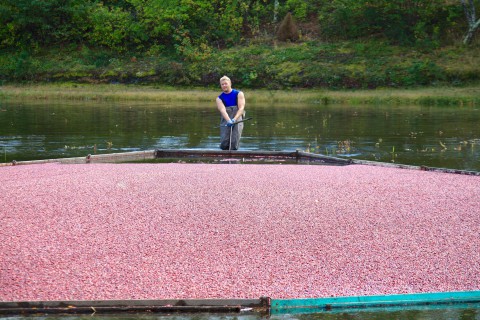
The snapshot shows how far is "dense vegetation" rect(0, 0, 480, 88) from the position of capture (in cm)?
2636

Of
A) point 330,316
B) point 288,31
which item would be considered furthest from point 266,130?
point 288,31

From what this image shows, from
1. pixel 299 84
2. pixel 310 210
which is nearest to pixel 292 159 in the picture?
pixel 310 210

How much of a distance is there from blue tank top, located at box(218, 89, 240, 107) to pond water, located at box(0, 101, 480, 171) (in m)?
1.42

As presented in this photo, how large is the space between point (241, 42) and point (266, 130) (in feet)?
49.8

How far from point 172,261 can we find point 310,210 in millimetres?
2004

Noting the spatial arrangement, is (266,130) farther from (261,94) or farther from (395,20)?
(395,20)

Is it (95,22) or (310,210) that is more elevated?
(95,22)

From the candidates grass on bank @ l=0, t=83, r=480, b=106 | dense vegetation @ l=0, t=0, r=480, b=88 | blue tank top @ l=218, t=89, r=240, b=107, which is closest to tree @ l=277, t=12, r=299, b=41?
dense vegetation @ l=0, t=0, r=480, b=88

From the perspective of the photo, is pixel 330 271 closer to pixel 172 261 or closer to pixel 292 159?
pixel 172 261

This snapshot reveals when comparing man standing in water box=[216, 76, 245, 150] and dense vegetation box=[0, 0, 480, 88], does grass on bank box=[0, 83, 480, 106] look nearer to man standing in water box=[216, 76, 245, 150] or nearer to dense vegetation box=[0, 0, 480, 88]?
dense vegetation box=[0, 0, 480, 88]

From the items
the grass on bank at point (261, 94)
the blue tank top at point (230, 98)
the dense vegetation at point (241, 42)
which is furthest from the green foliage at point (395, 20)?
the blue tank top at point (230, 98)

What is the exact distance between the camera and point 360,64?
26.6 m

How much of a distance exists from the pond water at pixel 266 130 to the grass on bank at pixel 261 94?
4.24 ft

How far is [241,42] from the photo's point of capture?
3095 centimetres
